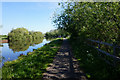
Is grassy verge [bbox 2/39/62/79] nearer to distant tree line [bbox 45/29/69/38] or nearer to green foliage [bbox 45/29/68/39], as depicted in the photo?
distant tree line [bbox 45/29/69/38]

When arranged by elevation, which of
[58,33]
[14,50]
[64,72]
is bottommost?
[14,50]

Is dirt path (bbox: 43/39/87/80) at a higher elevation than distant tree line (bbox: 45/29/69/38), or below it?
below

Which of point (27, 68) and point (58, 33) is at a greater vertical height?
point (58, 33)

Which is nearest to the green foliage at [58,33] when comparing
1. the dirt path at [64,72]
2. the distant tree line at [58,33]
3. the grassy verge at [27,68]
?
the distant tree line at [58,33]

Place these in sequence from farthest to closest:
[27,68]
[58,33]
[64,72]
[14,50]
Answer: [58,33] < [14,50] < [27,68] < [64,72]

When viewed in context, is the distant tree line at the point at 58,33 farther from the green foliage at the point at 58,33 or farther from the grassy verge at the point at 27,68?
the grassy verge at the point at 27,68

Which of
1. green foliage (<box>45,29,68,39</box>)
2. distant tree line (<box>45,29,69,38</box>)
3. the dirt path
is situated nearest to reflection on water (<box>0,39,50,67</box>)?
the dirt path

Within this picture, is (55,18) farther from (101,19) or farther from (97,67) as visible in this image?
(97,67)

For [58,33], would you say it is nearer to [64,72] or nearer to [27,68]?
[27,68]

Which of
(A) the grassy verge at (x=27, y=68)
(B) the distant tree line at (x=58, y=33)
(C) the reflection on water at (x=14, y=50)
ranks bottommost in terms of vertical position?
(C) the reflection on water at (x=14, y=50)

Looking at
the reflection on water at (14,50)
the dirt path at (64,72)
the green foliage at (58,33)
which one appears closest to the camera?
the dirt path at (64,72)

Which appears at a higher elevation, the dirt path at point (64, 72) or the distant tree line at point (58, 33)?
the distant tree line at point (58, 33)

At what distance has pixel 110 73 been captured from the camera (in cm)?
400

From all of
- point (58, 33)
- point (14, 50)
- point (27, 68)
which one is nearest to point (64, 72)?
point (27, 68)
